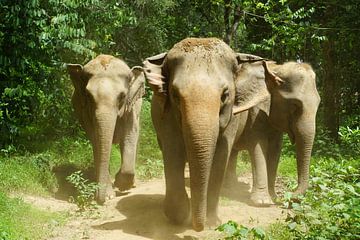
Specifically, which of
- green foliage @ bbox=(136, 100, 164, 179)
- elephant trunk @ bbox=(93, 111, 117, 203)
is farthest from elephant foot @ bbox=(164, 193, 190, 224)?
green foliage @ bbox=(136, 100, 164, 179)

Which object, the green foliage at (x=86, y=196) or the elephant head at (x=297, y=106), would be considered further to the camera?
the elephant head at (x=297, y=106)

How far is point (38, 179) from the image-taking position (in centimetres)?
859

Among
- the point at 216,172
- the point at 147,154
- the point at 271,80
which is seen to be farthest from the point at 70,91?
the point at 216,172

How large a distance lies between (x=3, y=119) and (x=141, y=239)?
413cm

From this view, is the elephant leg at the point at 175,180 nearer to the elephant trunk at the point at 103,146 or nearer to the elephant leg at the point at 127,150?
the elephant trunk at the point at 103,146

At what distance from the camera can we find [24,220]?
6426 mm

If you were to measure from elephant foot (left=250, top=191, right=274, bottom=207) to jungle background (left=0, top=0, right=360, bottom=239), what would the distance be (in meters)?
0.39

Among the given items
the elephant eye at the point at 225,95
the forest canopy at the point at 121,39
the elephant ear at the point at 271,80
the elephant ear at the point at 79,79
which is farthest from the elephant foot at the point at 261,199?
the forest canopy at the point at 121,39

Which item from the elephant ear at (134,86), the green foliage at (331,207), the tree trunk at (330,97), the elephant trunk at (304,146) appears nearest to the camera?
the green foliage at (331,207)

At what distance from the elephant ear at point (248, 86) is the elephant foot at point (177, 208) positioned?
1138 mm

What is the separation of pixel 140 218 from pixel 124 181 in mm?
2233

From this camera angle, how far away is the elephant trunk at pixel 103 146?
25.2ft

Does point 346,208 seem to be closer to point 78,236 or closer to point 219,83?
point 219,83

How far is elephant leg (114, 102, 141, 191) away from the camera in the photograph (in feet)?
29.4
